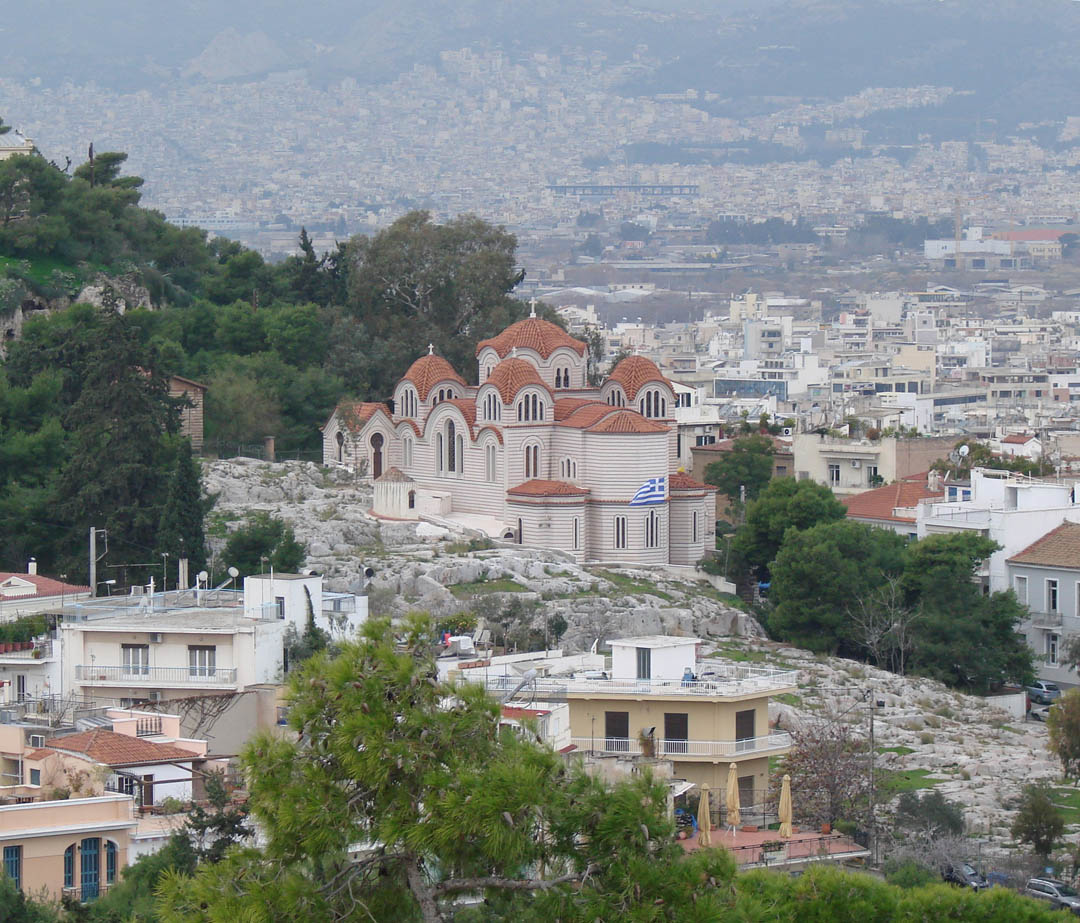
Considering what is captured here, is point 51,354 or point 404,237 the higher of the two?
point 404,237

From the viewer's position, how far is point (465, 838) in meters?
17.4

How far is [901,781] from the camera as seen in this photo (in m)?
34.9

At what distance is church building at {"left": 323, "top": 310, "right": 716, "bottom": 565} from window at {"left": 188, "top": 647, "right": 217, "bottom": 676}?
18.7m

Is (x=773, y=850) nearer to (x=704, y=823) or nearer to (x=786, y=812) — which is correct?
(x=704, y=823)

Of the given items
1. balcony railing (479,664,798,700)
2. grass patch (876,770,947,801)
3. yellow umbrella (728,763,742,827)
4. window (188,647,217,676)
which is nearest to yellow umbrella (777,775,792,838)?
yellow umbrella (728,763,742,827)

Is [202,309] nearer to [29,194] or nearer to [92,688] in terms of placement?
[29,194]

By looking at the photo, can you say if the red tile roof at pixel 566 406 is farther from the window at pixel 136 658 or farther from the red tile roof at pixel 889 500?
the window at pixel 136 658

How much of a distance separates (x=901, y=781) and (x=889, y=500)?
21504mm

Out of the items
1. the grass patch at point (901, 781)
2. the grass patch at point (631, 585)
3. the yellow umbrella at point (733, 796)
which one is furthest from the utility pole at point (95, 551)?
the yellow umbrella at point (733, 796)

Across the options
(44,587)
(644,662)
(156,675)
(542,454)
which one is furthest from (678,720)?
(542,454)

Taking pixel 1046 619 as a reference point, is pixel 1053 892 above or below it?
below

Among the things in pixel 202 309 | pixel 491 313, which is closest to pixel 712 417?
pixel 491 313

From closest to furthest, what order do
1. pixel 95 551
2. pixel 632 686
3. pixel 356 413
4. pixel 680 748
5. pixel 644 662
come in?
pixel 680 748 < pixel 632 686 < pixel 644 662 < pixel 95 551 < pixel 356 413

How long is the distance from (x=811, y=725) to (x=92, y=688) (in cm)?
929
